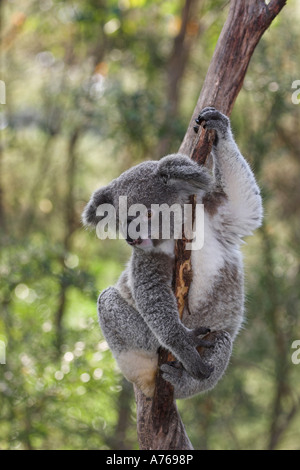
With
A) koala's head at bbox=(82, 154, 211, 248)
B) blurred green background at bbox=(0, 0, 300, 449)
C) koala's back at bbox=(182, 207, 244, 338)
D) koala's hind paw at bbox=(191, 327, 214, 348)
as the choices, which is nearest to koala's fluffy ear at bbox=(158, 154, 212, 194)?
koala's head at bbox=(82, 154, 211, 248)

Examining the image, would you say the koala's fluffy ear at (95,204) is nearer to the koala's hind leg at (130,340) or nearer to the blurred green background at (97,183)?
the koala's hind leg at (130,340)

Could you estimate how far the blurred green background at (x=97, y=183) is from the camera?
20.1 feet

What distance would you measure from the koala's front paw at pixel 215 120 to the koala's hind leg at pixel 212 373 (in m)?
1.23

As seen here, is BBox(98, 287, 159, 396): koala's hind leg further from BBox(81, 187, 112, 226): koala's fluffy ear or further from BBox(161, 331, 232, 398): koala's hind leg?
BBox(81, 187, 112, 226): koala's fluffy ear

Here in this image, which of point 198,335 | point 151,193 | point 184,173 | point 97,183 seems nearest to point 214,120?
point 184,173

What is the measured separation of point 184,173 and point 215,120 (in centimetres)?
37

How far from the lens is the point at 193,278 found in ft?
11.4

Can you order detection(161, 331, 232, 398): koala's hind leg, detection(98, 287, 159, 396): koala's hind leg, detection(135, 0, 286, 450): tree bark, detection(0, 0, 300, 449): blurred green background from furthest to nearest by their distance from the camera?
detection(0, 0, 300, 449): blurred green background → detection(98, 287, 159, 396): koala's hind leg → detection(135, 0, 286, 450): tree bark → detection(161, 331, 232, 398): koala's hind leg

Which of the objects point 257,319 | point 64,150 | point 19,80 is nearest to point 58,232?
point 64,150

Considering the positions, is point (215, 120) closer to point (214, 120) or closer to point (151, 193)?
point (214, 120)

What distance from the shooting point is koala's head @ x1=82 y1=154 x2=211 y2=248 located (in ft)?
10.5

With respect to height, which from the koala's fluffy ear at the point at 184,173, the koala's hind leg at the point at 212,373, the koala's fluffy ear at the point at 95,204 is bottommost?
the koala's hind leg at the point at 212,373

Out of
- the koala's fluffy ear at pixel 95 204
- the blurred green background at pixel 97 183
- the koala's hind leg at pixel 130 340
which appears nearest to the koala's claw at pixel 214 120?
the koala's fluffy ear at pixel 95 204
